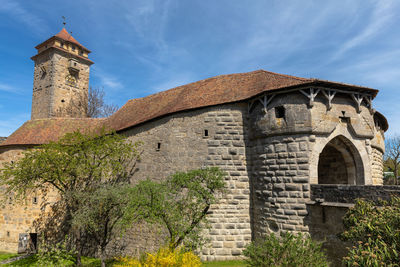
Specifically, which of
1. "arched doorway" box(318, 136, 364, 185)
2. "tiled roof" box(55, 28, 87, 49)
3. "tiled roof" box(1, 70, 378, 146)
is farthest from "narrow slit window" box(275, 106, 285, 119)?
"tiled roof" box(55, 28, 87, 49)

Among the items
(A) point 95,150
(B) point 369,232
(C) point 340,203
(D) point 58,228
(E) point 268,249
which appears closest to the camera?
(B) point 369,232

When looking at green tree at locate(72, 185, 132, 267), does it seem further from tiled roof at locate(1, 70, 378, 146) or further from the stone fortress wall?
tiled roof at locate(1, 70, 378, 146)

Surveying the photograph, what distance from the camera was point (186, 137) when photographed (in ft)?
40.1

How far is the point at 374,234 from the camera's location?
5875 millimetres

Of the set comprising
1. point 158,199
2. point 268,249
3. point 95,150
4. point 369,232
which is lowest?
point 268,249

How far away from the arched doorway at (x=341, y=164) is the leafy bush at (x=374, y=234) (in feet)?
11.0

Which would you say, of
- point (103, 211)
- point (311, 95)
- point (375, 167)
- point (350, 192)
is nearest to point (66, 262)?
point (103, 211)

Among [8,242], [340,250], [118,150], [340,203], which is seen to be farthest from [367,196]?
[8,242]

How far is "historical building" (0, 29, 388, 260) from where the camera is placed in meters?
9.73

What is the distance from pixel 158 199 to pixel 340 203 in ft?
20.0

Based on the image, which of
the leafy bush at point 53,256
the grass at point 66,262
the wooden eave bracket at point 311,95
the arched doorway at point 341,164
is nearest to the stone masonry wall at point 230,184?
the wooden eave bracket at point 311,95

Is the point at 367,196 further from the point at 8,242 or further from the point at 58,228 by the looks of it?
the point at 8,242

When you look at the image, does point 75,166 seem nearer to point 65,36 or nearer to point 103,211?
point 103,211

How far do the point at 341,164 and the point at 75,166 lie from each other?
1301cm
